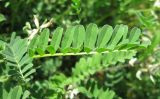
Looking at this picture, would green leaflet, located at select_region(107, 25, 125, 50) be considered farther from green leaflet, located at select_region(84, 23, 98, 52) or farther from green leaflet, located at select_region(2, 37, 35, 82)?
green leaflet, located at select_region(2, 37, 35, 82)

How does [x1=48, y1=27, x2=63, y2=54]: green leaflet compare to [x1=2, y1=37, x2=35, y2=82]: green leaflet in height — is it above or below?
above

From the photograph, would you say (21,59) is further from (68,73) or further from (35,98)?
(68,73)

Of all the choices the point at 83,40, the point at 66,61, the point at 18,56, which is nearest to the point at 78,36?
the point at 83,40

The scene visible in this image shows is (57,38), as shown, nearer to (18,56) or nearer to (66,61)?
(18,56)

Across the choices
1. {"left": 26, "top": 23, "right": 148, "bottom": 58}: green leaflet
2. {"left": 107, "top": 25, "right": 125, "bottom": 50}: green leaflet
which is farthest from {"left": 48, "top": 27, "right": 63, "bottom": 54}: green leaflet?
{"left": 107, "top": 25, "right": 125, "bottom": 50}: green leaflet

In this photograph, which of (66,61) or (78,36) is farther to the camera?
(66,61)
